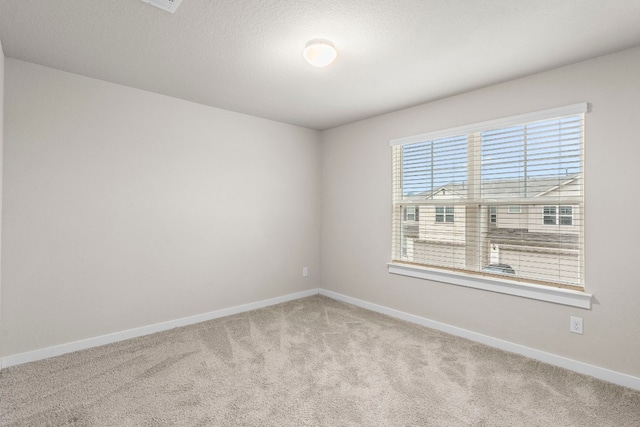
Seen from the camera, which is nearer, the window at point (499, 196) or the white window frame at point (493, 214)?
the window at point (499, 196)

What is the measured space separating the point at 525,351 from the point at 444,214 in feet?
4.65

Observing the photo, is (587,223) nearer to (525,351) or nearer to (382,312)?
(525,351)

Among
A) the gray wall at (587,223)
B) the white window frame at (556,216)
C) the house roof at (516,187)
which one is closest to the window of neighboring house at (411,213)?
the gray wall at (587,223)

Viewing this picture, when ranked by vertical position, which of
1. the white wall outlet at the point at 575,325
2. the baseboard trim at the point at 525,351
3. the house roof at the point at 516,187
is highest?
the house roof at the point at 516,187

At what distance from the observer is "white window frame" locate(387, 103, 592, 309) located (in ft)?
8.07

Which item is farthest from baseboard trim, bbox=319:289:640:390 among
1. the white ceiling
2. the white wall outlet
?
the white ceiling

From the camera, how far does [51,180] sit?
8.60 ft

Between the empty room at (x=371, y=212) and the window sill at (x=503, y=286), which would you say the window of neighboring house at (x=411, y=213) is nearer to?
the empty room at (x=371, y=212)

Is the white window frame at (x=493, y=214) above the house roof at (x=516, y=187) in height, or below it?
below

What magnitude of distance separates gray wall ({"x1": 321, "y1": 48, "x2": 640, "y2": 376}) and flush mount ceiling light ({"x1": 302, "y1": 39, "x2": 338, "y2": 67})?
163 centimetres

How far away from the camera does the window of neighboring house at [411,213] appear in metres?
3.62

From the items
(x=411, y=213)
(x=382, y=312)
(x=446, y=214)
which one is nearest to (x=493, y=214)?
(x=446, y=214)

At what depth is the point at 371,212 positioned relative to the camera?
3.98 m

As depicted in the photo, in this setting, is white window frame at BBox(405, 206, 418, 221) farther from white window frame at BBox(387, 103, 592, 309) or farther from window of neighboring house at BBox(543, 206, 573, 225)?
window of neighboring house at BBox(543, 206, 573, 225)
